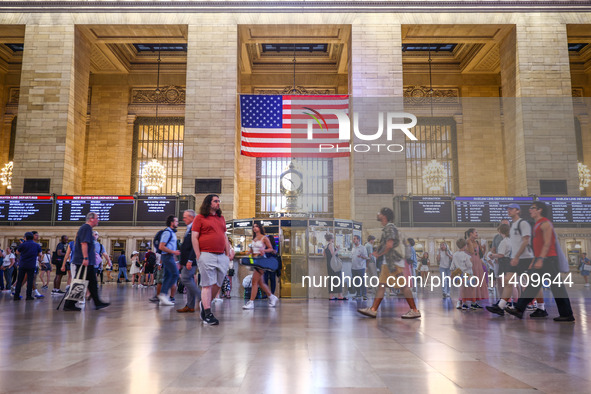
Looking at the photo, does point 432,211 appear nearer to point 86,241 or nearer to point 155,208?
point 155,208

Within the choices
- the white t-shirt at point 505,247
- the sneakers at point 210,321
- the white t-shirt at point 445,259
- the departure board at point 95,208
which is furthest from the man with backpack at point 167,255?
the departure board at point 95,208

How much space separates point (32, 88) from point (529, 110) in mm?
16711

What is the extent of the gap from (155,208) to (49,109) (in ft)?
16.5

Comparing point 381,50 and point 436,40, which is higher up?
point 436,40

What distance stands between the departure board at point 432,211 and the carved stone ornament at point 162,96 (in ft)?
38.6

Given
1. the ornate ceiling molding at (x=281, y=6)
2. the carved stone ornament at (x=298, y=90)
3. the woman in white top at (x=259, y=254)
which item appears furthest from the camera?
the carved stone ornament at (x=298, y=90)

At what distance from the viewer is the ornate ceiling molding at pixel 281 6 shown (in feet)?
48.8

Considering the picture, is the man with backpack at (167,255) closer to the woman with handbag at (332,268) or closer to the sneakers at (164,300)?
the sneakers at (164,300)

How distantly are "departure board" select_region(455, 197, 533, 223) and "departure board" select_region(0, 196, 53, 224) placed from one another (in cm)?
1271

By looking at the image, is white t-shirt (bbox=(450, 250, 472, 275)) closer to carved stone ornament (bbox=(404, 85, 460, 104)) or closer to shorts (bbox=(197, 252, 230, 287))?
shorts (bbox=(197, 252, 230, 287))

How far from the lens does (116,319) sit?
17.2 feet

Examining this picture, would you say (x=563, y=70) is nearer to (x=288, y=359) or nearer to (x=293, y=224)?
(x=293, y=224)

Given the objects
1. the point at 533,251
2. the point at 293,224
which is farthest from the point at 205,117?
the point at 533,251

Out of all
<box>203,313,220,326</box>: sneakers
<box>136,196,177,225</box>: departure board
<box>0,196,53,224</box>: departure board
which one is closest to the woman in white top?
<box>203,313,220,326</box>: sneakers
